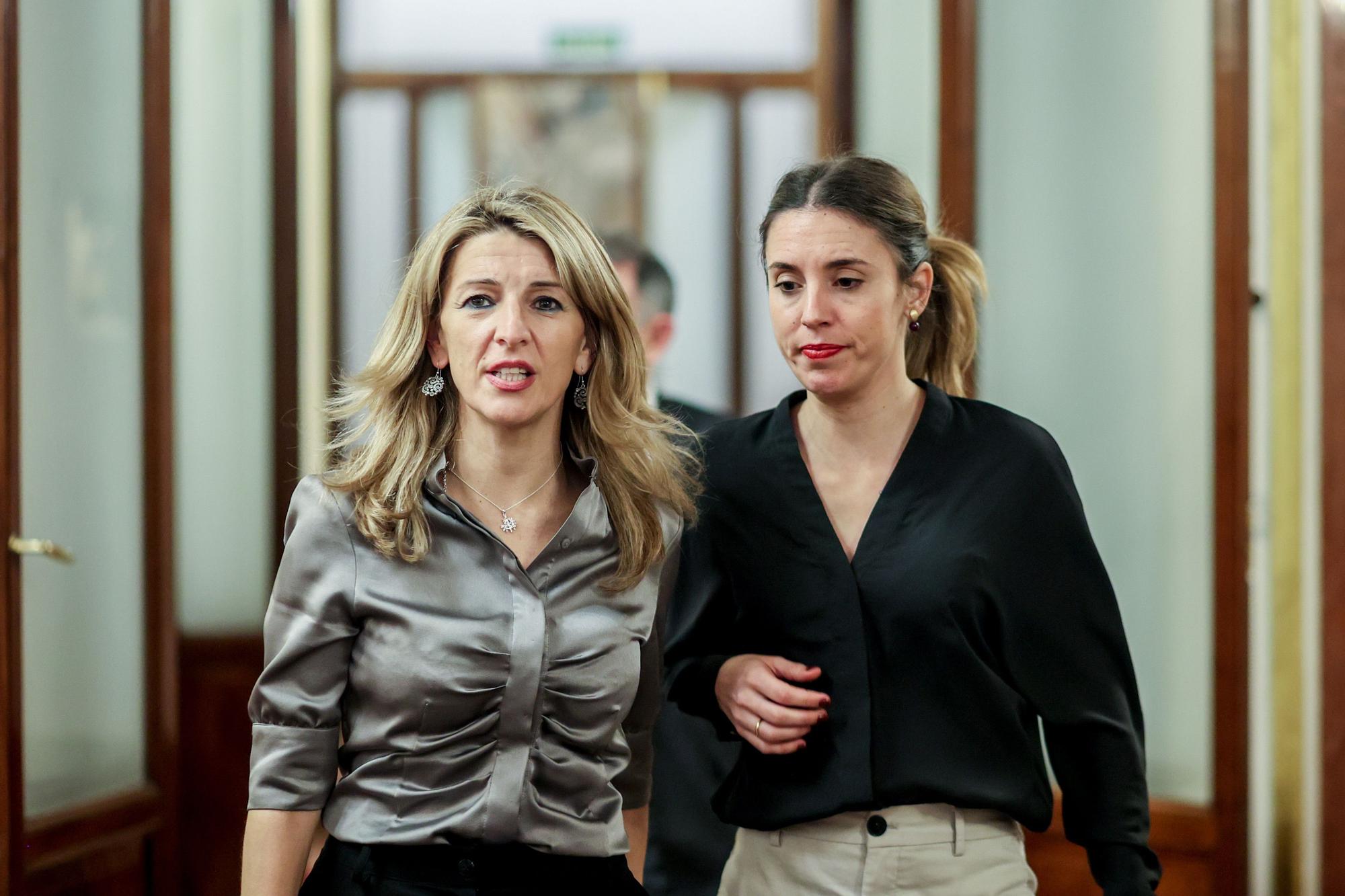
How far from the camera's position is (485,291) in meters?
1.80

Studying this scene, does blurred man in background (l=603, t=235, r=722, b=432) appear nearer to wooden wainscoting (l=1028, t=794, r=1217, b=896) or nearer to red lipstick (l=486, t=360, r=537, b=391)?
wooden wainscoting (l=1028, t=794, r=1217, b=896)

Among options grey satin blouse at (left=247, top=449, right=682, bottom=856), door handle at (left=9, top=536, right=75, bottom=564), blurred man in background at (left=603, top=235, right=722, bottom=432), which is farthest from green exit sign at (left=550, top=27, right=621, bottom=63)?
grey satin blouse at (left=247, top=449, right=682, bottom=856)

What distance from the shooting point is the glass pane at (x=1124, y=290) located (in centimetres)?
328

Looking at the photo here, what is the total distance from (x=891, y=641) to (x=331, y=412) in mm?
826

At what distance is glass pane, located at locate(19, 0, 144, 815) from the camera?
3.06 metres

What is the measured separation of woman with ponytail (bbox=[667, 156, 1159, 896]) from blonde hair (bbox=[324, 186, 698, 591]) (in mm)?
122

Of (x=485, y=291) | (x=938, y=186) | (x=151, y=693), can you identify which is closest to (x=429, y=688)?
(x=485, y=291)

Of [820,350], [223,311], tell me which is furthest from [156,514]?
[820,350]

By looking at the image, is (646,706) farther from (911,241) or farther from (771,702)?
(911,241)

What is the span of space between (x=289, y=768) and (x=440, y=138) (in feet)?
13.9

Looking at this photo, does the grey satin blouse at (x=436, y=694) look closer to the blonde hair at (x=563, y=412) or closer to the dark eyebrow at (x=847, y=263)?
the blonde hair at (x=563, y=412)

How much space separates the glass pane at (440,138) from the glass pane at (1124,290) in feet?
8.50

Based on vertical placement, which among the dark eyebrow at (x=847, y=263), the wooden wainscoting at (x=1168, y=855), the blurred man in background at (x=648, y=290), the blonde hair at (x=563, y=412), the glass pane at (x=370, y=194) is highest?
the glass pane at (x=370, y=194)

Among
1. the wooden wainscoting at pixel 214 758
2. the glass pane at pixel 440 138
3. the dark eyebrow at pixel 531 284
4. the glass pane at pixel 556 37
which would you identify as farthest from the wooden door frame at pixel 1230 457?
the glass pane at pixel 440 138
